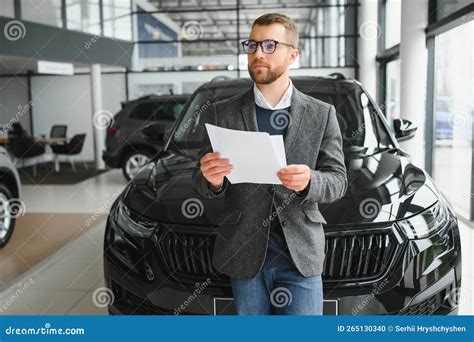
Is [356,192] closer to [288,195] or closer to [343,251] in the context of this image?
[343,251]

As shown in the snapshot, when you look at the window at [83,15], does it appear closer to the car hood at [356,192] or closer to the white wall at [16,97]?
the white wall at [16,97]

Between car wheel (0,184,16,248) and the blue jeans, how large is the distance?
2.90 m

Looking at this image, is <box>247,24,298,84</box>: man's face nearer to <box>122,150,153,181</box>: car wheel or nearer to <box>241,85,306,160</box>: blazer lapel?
<box>241,85,306,160</box>: blazer lapel

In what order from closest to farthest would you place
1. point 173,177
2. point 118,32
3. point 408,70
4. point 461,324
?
point 461,324
point 173,177
point 408,70
point 118,32

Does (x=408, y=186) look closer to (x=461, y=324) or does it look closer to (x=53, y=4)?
(x=461, y=324)

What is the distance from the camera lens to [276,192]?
1475 millimetres

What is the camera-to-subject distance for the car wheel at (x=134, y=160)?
7180 mm

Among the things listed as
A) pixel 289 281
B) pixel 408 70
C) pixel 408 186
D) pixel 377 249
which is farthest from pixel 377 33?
pixel 289 281

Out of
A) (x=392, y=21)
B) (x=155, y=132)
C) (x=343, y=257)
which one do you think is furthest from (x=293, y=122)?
(x=392, y=21)

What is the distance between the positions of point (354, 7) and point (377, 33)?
0.54m

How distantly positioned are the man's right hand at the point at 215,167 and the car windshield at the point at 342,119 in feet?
3.90

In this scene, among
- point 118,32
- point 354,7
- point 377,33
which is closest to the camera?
point 377,33

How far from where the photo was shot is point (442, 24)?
435cm

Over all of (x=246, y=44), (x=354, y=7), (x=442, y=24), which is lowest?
(x=246, y=44)
